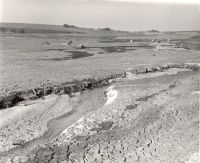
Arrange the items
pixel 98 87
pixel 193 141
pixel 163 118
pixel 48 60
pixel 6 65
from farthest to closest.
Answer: pixel 48 60 < pixel 6 65 < pixel 98 87 < pixel 163 118 < pixel 193 141

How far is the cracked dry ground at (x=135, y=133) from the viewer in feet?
39.6

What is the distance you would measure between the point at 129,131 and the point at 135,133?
34cm

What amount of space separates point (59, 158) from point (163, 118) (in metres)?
6.29

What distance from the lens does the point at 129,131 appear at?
578 inches

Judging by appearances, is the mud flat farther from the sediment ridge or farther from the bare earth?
the sediment ridge

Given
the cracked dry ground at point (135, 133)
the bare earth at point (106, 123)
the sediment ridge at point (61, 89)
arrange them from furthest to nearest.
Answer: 1. the sediment ridge at point (61, 89)
2. the bare earth at point (106, 123)
3. the cracked dry ground at point (135, 133)

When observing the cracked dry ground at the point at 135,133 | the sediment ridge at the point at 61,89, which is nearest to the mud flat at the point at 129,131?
the cracked dry ground at the point at 135,133

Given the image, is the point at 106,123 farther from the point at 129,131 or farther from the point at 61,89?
the point at 61,89

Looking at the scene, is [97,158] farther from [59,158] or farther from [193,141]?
[193,141]

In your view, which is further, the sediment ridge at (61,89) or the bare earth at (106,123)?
the sediment ridge at (61,89)

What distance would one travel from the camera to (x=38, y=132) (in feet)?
47.7

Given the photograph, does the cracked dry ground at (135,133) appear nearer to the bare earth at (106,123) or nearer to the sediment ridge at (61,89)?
the bare earth at (106,123)

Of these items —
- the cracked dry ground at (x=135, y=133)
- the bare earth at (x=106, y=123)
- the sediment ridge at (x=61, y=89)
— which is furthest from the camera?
the sediment ridge at (x=61, y=89)

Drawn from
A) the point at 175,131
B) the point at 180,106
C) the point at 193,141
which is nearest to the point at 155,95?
the point at 180,106
